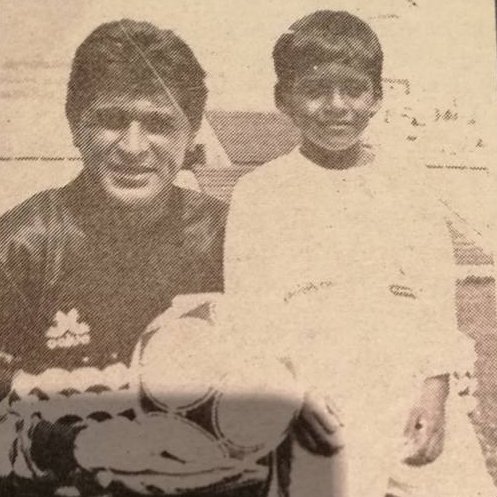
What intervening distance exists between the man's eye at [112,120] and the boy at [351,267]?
0.31 feet

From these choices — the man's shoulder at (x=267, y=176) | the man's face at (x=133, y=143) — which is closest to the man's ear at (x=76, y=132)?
the man's face at (x=133, y=143)

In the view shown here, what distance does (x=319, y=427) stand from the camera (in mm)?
480

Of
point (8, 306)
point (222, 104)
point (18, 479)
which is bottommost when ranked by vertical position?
point (18, 479)

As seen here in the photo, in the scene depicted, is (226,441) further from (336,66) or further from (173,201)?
(336,66)

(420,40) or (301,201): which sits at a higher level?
(420,40)

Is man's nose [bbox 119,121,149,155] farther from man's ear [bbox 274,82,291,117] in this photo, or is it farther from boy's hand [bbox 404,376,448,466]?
boy's hand [bbox 404,376,448,466]

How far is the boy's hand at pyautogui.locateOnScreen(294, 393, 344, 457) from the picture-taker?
48cm

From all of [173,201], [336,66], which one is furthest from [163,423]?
[336,66]

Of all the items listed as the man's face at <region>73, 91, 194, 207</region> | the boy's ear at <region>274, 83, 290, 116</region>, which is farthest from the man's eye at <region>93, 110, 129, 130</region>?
the boy's ear at <region>274, 83, 290, 116</region>

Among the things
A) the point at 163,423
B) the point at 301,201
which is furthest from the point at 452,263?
the point at 163,423

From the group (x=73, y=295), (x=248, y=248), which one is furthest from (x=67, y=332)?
(x=248, y=248)

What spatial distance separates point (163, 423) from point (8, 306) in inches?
5.1

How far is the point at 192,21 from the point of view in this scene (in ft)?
1.80

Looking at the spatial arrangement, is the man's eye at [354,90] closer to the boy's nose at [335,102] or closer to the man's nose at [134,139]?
the boy's nose at [335,102]
